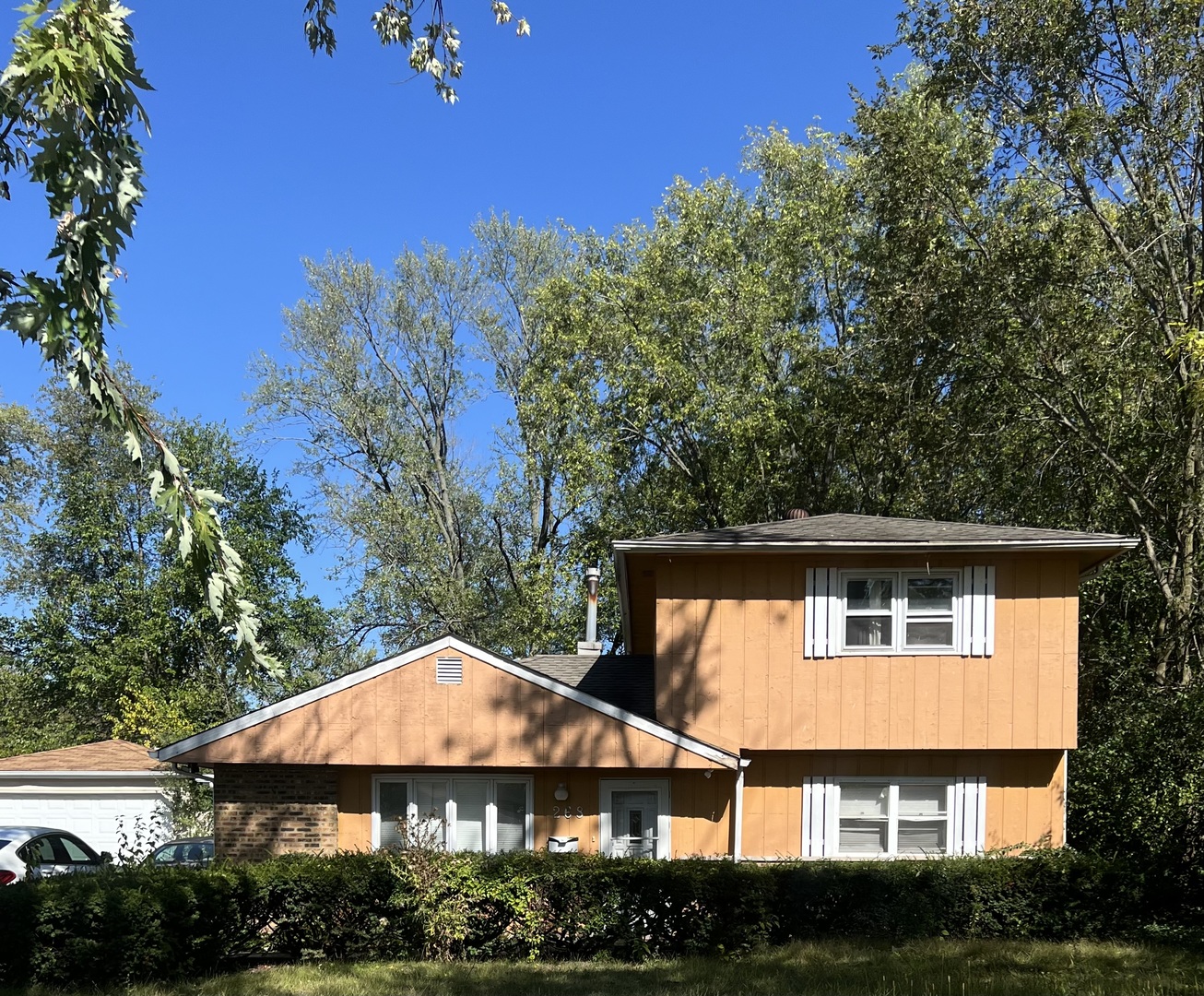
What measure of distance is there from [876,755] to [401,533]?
2096cm

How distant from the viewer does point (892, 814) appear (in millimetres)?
16734

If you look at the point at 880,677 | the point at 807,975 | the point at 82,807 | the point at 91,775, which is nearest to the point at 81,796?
the point at 82,807

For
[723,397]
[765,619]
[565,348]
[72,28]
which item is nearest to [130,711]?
[565,348]

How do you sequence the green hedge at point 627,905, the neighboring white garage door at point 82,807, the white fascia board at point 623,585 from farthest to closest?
the neighboring white garage door at point 82,807 < the white fascia board at point 623,585 < the green hedge at point 627,905

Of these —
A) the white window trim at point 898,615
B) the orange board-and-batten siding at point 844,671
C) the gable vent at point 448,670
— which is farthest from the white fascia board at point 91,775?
the white window trim at point 898,615

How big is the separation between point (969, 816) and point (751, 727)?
10.3 feet

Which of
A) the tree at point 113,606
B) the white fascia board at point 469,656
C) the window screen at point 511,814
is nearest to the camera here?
the white fascia board at point 469,656

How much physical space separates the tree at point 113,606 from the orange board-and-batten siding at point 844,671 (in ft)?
70.8

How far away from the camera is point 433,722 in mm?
16281

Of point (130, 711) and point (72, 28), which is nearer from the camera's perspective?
point (72, 28)

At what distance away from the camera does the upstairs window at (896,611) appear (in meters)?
16.6

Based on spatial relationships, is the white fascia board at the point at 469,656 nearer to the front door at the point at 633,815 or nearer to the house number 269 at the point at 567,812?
the front door at the point at 633,815

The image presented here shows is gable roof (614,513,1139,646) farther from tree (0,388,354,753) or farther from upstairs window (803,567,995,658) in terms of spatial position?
tree (0,388,354,753)

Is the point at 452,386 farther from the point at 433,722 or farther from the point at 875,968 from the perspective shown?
the point at 875,968
